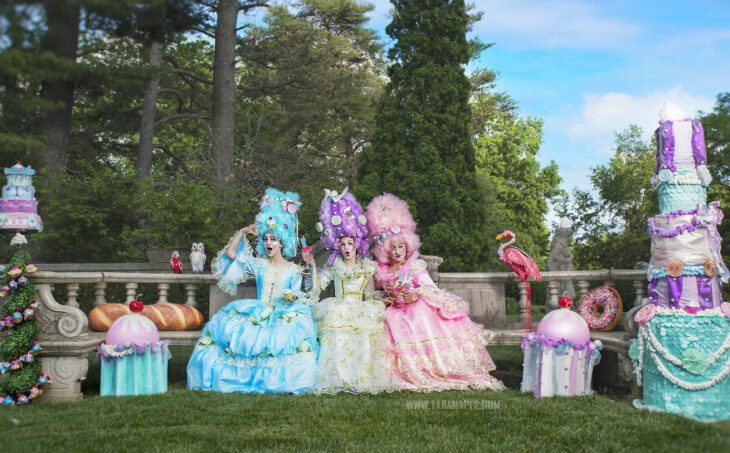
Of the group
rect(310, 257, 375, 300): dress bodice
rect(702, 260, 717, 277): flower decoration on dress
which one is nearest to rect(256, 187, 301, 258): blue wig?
rect(310, 257, 375, 300): dress bodice

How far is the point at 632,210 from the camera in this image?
23.0 m

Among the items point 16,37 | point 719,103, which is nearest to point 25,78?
point 16,37

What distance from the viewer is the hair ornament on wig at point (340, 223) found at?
747 cm

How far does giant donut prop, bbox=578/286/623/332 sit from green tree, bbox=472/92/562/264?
17392mm

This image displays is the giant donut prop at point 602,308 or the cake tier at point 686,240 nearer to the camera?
the cake tier at point 686,240

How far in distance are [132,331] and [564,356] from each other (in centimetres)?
453

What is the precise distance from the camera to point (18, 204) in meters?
9.12

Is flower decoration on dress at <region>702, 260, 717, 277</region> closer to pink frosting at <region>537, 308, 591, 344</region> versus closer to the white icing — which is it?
the white icing

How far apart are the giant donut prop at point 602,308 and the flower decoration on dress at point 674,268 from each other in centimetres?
176

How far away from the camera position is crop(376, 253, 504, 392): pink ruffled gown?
6.74 metres

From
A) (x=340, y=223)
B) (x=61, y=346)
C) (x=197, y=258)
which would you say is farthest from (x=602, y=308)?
(x=61, y=346)

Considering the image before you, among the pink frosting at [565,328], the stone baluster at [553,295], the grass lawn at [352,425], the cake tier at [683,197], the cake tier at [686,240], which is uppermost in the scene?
the cake tier at [683,197]

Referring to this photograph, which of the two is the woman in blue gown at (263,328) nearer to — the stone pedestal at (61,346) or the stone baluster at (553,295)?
the stone pedestal at (61,346)

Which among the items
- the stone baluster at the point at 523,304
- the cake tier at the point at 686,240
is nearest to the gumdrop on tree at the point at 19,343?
the stone baluster at the point at 523,304
